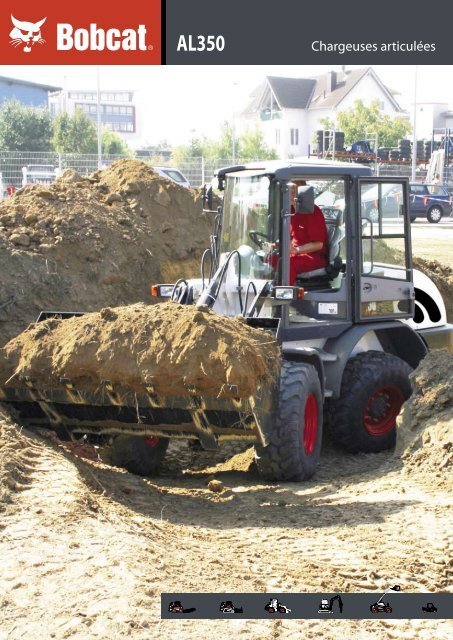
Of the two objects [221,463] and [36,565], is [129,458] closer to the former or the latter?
[221,463]

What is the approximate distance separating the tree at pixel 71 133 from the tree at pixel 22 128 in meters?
1.47

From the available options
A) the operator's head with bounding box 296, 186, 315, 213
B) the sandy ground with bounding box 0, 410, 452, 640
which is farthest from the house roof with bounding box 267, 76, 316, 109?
the sandy ground with bounding box 0, 410, 452, 640

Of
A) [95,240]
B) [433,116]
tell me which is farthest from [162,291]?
[433,116]

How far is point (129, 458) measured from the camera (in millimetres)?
8469

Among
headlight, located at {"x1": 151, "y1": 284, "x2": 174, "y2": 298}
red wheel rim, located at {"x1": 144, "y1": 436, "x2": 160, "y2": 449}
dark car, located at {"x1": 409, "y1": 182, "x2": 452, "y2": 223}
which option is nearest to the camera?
red wheel rim, located at {"x1": 144, "y1": 436, "x2": 160, "y2": 449}

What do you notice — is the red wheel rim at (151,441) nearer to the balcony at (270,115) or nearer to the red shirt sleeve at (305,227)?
the red shirt sleeve at (305,227)

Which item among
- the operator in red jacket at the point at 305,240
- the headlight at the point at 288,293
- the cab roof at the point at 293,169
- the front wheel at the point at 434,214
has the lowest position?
the front wheel at the point at 434,214

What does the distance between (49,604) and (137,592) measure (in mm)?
462

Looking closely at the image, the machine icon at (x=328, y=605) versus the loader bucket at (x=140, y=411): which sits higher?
the loader bucket at (x=140, y=411)

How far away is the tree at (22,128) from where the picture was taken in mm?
49281

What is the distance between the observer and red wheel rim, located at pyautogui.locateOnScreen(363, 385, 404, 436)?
30.3ft

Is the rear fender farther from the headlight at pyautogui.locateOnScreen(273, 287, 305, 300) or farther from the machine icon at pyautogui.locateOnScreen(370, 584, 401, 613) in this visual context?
the machine icon at pyautogui.locateOnScreen(370, 584, 401, 613)

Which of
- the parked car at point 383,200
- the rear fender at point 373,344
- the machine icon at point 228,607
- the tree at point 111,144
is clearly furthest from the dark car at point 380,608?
the tree at point 111,144

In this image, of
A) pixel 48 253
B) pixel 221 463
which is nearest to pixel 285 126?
pixel 48 253
